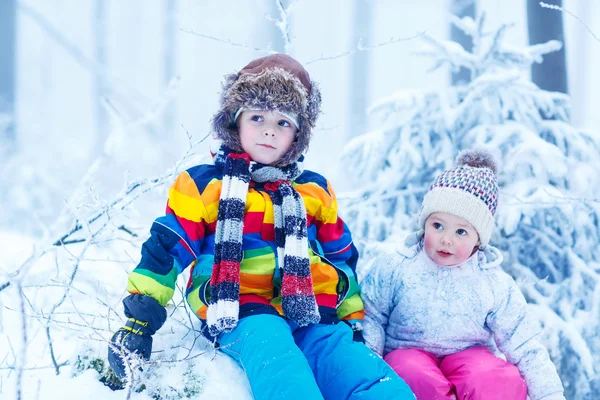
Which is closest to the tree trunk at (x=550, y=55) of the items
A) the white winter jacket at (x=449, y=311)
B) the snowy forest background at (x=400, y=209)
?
the snowy forest background at (x=400, y=209)

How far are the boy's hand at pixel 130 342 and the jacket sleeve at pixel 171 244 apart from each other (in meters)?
0.14

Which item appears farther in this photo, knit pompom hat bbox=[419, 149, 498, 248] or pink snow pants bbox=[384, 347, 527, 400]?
knit pompom hat bbox=[419, 149, 498, 248]

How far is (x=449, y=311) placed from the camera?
2.69m

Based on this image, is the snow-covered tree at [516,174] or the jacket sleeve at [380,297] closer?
the jacket sleeve at [380,297]

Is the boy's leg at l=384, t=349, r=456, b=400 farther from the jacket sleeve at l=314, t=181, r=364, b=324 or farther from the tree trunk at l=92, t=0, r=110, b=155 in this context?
the tree trunk at l=92, t=0, r=110, b=155

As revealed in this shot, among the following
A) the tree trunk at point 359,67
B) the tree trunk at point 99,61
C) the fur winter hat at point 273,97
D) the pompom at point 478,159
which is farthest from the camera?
the tree trunk at point 359,67

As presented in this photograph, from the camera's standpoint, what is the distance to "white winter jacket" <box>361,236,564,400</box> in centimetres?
267

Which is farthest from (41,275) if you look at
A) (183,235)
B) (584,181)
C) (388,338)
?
(584,181)

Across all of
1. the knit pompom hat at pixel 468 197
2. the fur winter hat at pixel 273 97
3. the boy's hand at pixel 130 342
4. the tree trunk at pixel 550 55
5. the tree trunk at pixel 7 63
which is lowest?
the boy's hand at pixel 130 342

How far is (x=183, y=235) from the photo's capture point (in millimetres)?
2424

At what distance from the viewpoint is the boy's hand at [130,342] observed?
6.89ft

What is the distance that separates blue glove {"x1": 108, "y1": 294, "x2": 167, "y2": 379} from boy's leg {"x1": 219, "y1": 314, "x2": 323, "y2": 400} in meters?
0.32

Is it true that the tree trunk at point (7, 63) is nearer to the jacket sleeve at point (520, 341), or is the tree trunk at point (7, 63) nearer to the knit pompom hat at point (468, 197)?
the knit pompom hat at point (468, 197)

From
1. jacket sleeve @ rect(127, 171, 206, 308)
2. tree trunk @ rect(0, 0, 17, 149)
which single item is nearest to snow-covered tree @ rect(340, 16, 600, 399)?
jacket sleeve @ rect(127, 171, 206, 308)
